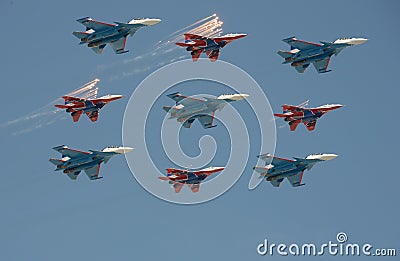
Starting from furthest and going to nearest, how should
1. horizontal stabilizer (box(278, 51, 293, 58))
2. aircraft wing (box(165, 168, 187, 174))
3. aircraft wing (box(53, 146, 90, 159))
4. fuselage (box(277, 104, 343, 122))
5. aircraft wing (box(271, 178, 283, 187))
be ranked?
fuselage (box(277, 104, 343, 122)), aircraft wing (box(271, 178, 283, 187)), horizontal stabilizer (box(278, 51, 293, 58)), aircraft wing (box(165, 168, 187, 174)), aircraft wing (box(53, 146, 90, 159))

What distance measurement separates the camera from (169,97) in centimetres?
16538

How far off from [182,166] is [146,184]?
7.73 metres

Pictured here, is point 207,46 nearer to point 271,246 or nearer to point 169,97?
point 169,97

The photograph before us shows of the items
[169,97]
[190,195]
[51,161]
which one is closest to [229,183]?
[190,195]

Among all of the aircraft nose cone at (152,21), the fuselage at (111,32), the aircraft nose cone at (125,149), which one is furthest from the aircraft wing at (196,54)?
the aircraft nose cone at (125,149)

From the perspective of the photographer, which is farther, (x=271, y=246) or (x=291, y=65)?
(x=291, y=65)

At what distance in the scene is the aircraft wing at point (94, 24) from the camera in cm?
15675

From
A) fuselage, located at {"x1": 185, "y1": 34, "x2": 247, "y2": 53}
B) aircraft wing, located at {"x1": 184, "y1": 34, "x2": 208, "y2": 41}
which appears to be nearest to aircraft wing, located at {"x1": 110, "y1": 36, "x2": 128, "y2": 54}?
aircraft wing, located at {"x1": 184, "y1": 34, "x2": 208, "y2": 41}

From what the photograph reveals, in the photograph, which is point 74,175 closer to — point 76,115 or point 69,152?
point 69,152

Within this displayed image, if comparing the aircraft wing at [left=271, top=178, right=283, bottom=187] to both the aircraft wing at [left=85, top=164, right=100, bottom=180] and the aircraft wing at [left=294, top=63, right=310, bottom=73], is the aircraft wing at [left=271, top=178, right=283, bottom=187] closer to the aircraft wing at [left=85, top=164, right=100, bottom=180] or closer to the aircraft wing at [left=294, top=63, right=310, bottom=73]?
the aircraft wing at [left=294, top=63, right=310, bottom=73]

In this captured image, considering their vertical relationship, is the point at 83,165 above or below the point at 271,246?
above

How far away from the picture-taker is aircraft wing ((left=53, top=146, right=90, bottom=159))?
15912 cm

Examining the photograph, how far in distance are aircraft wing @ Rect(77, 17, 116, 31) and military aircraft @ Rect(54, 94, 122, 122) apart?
10914mm

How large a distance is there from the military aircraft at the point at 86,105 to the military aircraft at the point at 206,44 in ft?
44.1
